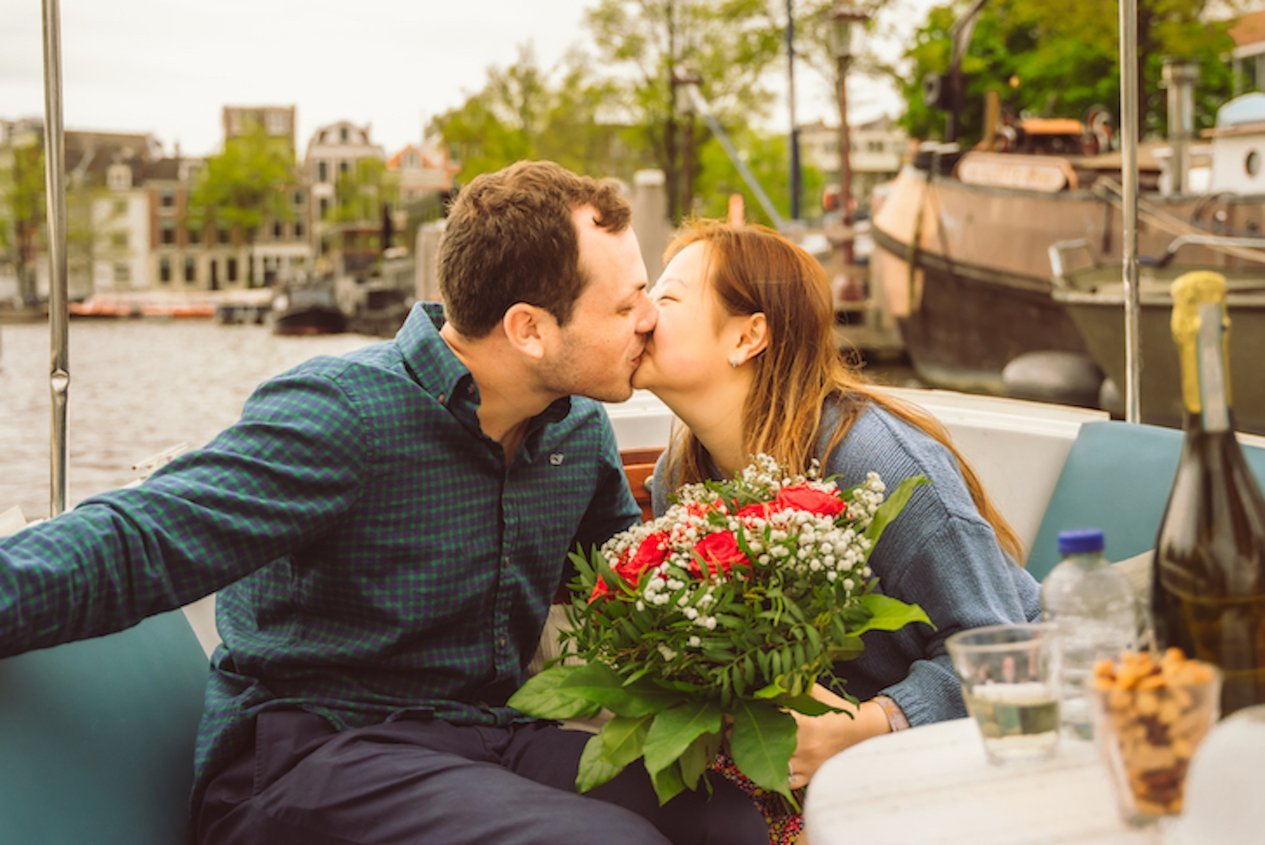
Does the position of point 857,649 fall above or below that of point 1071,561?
below

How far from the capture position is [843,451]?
7.24 feet

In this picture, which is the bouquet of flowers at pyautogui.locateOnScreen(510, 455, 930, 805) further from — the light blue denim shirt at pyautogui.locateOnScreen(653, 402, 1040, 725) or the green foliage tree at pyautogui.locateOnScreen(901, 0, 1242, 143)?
the green foliage tree at pyautogui.locateOnScreen(901, 0, 1242, 143)

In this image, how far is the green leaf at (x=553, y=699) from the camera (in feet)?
5.30

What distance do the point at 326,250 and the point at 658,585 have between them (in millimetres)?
67904

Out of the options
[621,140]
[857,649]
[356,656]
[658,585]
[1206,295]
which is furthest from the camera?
[621,140]

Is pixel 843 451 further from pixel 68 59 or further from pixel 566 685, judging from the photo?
pixel 68 59

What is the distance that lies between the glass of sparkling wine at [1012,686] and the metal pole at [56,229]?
1739mm

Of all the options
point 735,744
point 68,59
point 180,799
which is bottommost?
point 180,799

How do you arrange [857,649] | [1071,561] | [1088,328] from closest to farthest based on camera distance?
[1071,561], [857,649], [1088,328]

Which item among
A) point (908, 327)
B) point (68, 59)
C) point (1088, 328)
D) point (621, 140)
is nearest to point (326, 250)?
point (621, 140)

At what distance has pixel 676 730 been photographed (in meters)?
1.56

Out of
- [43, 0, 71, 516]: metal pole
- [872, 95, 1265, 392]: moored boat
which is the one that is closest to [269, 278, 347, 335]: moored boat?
[872, 95, 1265, 392]: moored boat

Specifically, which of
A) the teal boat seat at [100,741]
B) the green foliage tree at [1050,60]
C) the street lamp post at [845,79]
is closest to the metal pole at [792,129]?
the street lamp post at [845,79]

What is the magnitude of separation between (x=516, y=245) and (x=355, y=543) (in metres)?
0.54
